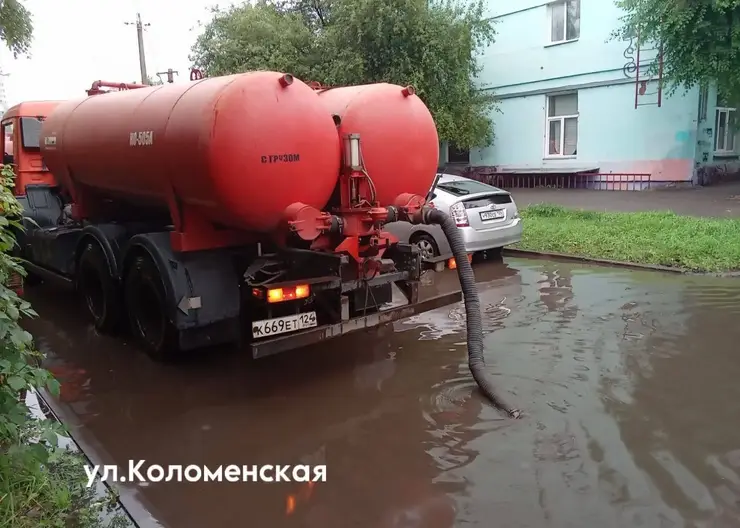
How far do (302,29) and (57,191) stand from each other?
12.5 m

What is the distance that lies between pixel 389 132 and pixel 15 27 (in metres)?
19.4

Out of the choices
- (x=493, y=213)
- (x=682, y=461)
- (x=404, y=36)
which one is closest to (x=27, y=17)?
(x=404, y=36)

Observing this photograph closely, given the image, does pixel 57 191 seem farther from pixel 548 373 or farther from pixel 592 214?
pixel 592 214

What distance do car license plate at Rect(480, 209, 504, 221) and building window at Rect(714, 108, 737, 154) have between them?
42.8 feet

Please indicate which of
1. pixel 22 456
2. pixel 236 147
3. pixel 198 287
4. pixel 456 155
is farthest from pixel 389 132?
pixel 456 155

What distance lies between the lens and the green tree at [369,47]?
57.7 ft

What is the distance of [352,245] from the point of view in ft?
16.8

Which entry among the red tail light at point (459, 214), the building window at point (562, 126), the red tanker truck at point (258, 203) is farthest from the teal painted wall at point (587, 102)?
Result: the red tanker truck at point (258, 203)

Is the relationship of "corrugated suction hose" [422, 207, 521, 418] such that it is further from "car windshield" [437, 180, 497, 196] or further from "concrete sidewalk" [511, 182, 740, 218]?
"concrete sidewalk" [511, 182, 740, 218]

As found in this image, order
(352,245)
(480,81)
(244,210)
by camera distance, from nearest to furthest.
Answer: (244,210)
(352,245)
(480,81)

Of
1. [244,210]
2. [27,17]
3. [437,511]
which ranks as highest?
[27,17]

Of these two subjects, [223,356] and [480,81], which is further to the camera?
[480,81]

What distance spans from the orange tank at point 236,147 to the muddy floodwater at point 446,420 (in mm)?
1517

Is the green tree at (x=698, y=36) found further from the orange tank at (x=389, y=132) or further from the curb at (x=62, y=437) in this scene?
the curb at (x=62, y=437)
